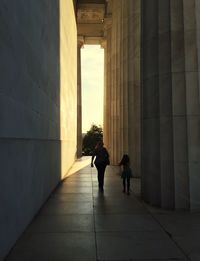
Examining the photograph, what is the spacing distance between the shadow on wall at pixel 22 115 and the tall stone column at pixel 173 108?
293 cm

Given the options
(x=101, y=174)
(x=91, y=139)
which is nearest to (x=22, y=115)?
(x=101, y=174)

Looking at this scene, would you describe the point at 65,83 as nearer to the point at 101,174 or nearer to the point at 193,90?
the point at 101,174

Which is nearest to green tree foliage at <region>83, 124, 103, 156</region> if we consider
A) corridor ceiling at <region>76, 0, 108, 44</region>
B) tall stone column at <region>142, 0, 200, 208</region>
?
corridor ceiling at <region>76, 0, 108, 44</region>

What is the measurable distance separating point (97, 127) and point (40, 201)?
60726 mm

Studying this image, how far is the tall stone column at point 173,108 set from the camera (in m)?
9.09

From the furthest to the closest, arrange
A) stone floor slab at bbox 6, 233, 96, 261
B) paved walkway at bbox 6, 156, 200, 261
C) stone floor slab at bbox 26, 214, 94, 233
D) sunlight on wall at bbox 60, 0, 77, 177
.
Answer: sunlight on wall at bbox 60, 0, 77, 177, stone floor slab at bbox 26, 214, 94, 233, paved walkway at bbox 6, 156, 200, 261, stone floor slab at bbox 6, 233, 96, 261

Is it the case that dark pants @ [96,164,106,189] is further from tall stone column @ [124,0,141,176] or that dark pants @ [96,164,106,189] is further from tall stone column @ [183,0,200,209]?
tall stone column @ [183,0,200,209]

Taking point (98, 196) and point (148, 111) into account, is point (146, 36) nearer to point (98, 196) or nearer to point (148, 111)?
point (148, 111)

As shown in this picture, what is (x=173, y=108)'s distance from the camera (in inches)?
366

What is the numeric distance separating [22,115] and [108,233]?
2712 mm

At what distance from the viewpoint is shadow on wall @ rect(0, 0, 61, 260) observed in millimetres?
5523

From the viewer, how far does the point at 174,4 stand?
31.2 ft

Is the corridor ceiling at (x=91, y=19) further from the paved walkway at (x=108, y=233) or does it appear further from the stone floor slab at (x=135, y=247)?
the stone floor slab at (x=135, y=247)

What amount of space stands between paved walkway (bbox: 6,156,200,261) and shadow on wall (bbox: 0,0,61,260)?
0.39 metres
